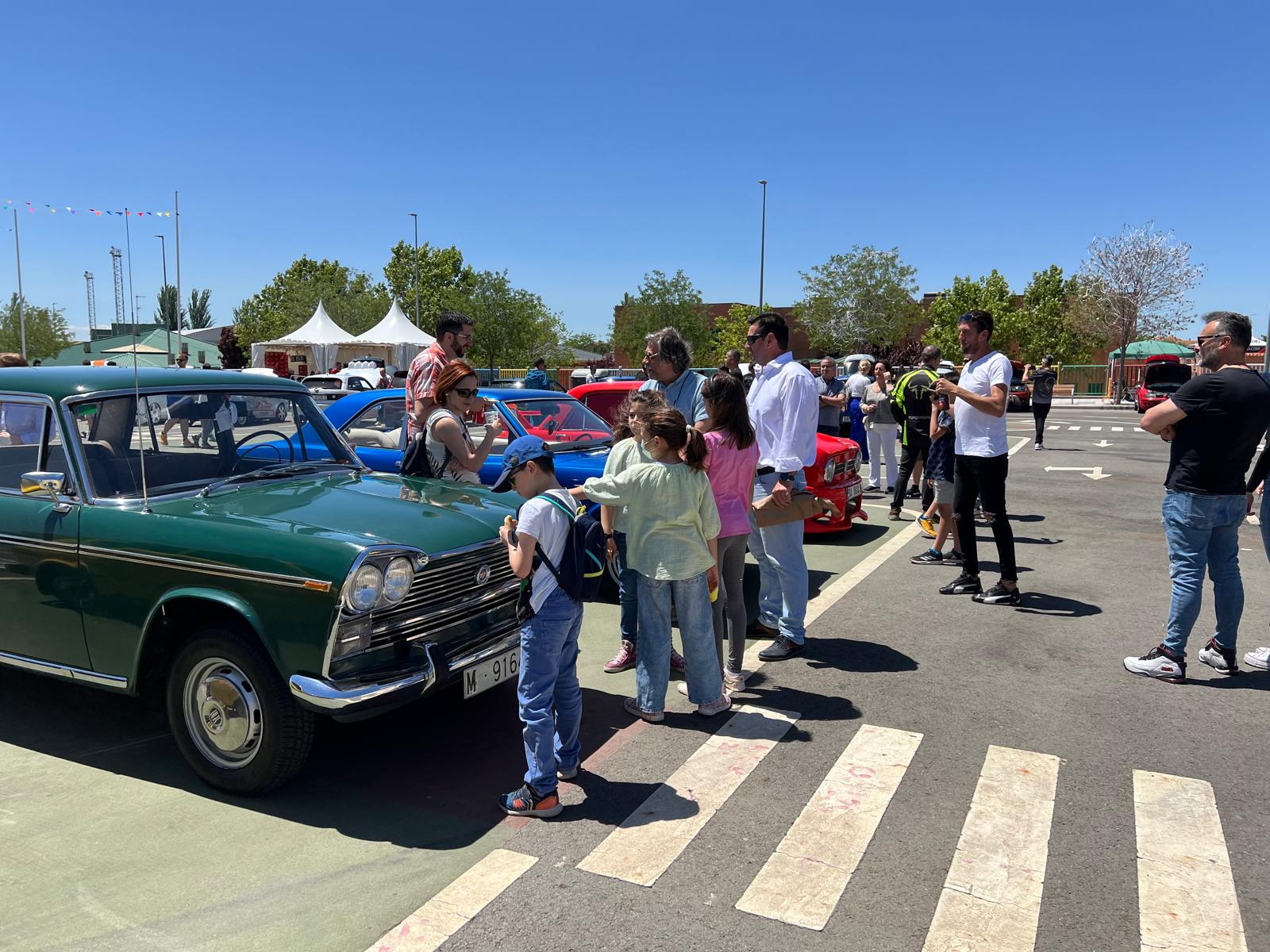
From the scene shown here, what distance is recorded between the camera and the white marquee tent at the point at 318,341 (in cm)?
3941

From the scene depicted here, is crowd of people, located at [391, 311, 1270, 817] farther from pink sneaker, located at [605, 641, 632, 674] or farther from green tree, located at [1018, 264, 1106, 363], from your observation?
green tree, located at [1018, 264, 1106, 363]

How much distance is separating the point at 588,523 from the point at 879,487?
9843 millimetres

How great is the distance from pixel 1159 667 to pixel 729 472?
2764mm

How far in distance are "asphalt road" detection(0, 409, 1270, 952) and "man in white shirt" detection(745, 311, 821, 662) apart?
328mm

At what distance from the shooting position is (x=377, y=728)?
15.0ft

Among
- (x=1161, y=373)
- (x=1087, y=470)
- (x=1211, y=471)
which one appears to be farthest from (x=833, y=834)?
(x=1161, y=373)

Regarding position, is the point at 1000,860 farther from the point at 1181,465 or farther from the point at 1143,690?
the point at 1181,465

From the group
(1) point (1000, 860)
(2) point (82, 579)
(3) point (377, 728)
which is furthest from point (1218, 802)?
(2) point (82, 579)

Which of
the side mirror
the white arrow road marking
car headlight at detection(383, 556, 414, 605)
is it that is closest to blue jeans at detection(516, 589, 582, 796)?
car headlight at detection(383, 556, 414, 605)

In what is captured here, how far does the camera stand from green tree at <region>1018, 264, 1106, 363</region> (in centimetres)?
6400

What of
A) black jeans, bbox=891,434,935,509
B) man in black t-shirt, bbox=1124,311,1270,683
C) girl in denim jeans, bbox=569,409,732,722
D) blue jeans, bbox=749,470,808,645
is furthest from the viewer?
black jeans, bbox=891,434,935,509

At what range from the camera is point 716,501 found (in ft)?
15.7

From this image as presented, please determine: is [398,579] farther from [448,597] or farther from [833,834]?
[833,834]

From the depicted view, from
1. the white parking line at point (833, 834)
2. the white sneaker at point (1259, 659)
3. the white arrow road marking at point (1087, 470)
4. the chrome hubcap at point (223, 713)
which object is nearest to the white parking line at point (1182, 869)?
the white parking line at point (833, 834)
